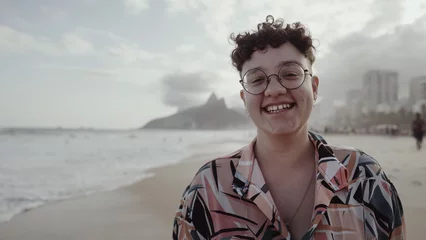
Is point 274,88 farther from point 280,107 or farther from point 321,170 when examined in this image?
point 321,170

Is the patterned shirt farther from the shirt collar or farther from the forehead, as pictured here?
the forehead

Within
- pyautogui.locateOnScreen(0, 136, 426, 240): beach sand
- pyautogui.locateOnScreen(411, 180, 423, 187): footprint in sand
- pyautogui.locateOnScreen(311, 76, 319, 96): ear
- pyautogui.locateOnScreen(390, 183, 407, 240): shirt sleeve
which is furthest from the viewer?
pyautogui.locateOnScreen(411, 180, 423, 187): footprint in sand

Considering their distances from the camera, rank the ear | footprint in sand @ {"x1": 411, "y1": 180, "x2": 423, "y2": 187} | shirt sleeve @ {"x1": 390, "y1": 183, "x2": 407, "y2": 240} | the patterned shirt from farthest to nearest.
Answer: footprint in sand @ {"x1": 411, "y1": 180, "x2": 423, "y2": 187} < the ear < shirt sleeve @ {"x1": 390, "y1": 183, "x2": 407, "y2": 240} < the patterned shirt

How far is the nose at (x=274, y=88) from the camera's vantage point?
1598mm

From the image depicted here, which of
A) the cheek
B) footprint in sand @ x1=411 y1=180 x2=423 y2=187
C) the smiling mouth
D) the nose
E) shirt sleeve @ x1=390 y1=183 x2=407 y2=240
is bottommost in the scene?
footprint in sand @ x1=411 y1=180 x2=423 y2=187

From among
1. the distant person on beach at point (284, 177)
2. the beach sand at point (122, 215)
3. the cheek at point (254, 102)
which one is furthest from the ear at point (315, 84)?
the beach sand at point (122, 215)

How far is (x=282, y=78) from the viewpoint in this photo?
5.36 ft

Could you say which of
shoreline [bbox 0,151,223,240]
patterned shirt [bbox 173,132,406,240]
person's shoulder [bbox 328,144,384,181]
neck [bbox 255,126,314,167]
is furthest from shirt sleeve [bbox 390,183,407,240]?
shoreline [bbox 0,151,223,240]

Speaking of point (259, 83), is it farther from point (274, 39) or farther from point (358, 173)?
point (358, 173)

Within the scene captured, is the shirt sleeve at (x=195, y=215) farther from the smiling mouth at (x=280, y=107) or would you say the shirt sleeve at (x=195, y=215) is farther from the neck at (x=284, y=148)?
the smiling mouth at (x=280, y=107)

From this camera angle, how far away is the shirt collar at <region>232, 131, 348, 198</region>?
1.51 meters

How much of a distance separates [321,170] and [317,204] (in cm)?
19

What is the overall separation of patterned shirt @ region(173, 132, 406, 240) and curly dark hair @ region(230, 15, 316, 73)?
566mm

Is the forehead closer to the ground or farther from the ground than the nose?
farther from the ground
